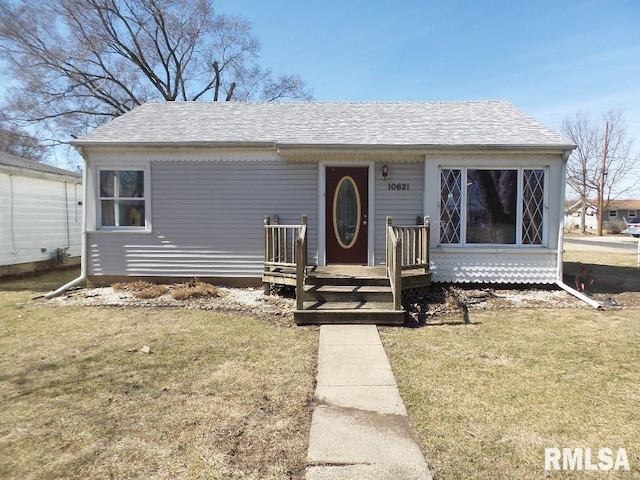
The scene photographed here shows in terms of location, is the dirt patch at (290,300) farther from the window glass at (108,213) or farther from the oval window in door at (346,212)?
the oval window in door at (346,212)

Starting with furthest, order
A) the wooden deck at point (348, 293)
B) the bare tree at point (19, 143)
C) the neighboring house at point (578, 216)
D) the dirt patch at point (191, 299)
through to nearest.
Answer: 1. the neighboring house at point (578, 216)
2. the bare tree at point (19, 143)
3. the dirt patch at point (191, 299)
4. the wooden deck at point (348, 293)

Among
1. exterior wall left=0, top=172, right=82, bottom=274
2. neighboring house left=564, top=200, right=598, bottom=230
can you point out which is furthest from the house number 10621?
neighboring house left=564, top=200, right=598, bottom=230

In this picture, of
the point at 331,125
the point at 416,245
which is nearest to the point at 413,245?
the point at 416,245

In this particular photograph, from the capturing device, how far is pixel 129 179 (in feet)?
28.1

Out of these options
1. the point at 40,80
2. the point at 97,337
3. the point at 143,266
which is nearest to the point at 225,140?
the point at 143,266

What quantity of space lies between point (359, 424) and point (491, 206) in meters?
6.50

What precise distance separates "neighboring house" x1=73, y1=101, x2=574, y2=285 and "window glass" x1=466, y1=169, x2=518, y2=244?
22 millimetres

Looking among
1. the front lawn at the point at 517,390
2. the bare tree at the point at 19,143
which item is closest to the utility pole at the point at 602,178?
the front lawn at the point at 517,390

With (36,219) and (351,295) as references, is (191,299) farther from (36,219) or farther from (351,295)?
(36,219)

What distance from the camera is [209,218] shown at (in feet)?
27.9

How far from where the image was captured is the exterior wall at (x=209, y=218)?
27.6 feet

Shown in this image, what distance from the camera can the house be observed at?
810 centimetres

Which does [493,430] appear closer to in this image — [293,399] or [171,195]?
[293,399]

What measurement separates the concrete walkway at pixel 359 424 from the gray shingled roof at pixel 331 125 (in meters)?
4.85
